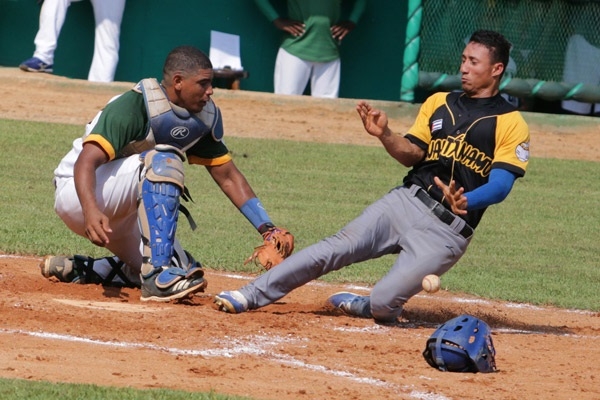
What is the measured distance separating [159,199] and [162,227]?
14cm

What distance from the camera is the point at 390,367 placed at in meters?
5.11

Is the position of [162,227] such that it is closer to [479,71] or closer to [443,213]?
[443,213]

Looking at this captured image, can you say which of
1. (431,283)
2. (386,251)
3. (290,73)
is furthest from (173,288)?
(290,73)

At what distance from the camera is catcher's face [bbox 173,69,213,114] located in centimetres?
597

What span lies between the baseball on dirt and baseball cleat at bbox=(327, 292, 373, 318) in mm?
472

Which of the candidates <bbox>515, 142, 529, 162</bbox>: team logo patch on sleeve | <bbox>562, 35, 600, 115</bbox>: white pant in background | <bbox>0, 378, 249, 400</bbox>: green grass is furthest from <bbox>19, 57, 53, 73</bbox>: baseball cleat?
<bbox>0, 378, 249, 400</bbox>: green grass

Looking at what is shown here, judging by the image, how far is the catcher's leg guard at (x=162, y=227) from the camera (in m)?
5.83

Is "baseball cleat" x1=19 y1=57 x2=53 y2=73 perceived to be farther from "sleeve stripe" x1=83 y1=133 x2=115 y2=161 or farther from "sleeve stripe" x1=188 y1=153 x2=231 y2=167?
"sleeve stripe" x1=83 y1=133 x2=115 y2=161

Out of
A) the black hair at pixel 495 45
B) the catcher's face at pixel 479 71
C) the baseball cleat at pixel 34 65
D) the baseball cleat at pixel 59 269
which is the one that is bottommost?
the baseball cleat at pixel 59 269

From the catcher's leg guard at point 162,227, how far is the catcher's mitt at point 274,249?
360 millimetres

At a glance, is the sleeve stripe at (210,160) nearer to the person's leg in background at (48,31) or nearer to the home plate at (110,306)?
the home plate at (110,306)

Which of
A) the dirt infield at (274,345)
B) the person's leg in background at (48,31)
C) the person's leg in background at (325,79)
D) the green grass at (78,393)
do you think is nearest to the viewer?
the green grass at (78,393)

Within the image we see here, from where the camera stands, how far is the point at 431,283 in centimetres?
583

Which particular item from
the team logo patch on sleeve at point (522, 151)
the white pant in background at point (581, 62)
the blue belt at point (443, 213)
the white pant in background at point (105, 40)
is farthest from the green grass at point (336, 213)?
the white pant in background at point (581, 62)
